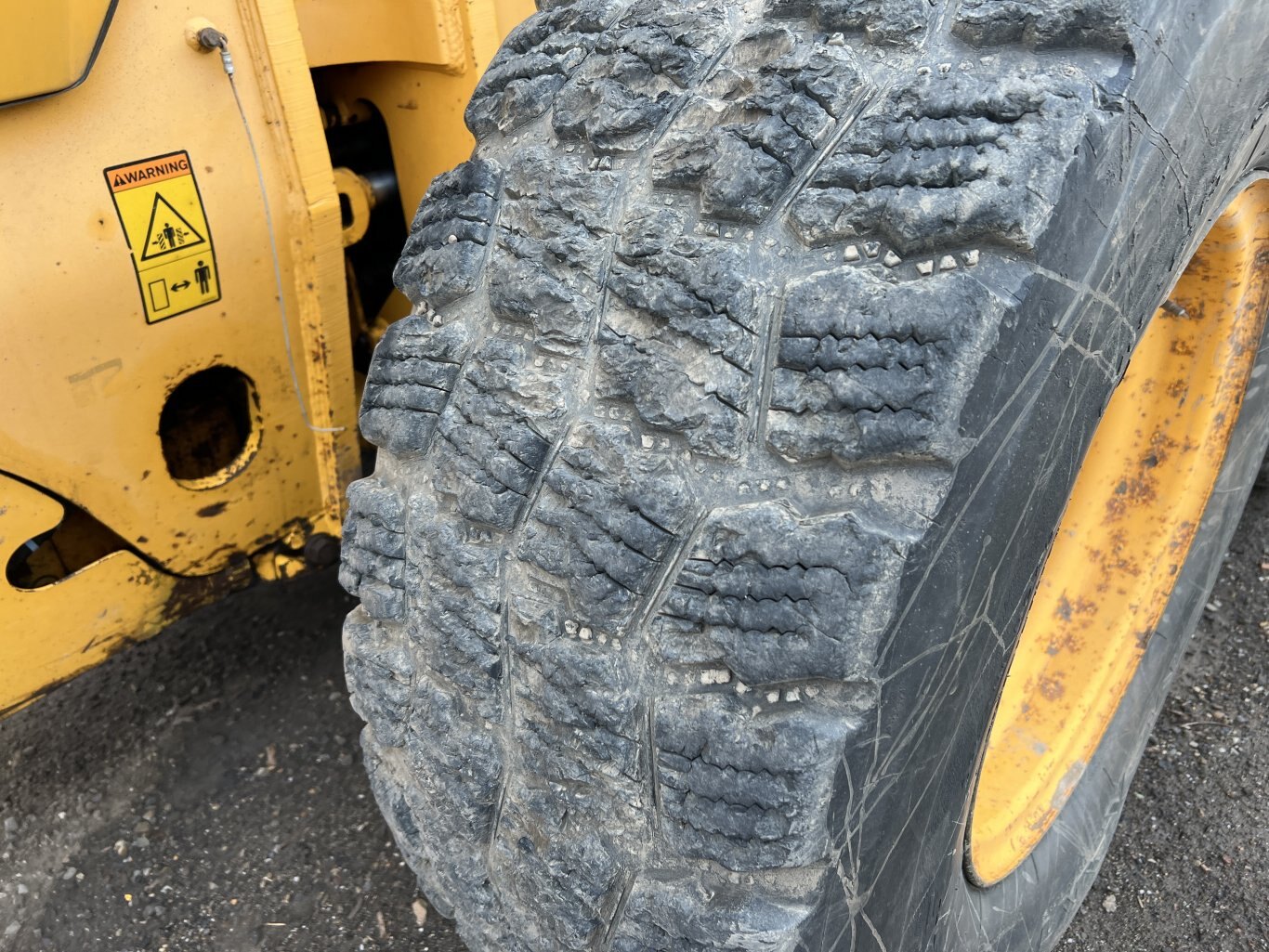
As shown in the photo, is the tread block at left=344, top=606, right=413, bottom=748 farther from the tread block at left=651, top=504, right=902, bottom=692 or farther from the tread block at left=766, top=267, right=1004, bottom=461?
the tread block at left=766, top=267, right=1004, bottom=461

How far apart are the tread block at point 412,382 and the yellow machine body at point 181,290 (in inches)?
10.4

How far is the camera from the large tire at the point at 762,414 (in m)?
0.81

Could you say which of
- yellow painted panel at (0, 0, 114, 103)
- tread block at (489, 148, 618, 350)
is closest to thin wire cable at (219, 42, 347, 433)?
yellow painted panel at (0, 0, 114, 103)

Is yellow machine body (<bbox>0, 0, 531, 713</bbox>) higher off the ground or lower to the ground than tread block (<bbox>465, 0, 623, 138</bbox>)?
lower

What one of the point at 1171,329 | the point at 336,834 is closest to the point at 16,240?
the point at 336,834

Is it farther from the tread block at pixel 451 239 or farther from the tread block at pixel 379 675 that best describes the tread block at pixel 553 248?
the tread block at pixel 379 675

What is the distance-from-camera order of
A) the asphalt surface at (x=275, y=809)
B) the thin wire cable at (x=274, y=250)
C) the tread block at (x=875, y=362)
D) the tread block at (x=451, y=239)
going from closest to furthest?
the tread block at (x=875, y=362)
the tread block at (x=451, y=239)
the thin wire cable at (x=274, y=250)
the asphalt surface at (x=275, y=809)

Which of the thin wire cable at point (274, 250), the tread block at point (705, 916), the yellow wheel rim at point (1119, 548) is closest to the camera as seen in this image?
the tread block at point (705, 916)

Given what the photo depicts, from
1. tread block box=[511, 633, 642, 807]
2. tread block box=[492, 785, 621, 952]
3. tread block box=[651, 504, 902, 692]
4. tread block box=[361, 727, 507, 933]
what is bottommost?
tread block box=[361, 727, 507, 933]

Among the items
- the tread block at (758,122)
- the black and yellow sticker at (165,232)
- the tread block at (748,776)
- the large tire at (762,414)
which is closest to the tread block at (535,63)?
the large tire at (762,414)

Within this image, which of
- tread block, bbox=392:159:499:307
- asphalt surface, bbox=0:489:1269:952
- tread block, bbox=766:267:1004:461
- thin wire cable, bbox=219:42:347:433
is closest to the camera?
tread block, bbox=766:267:1004:461

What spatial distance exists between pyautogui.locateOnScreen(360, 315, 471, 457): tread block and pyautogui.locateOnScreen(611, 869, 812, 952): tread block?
47 centimetres

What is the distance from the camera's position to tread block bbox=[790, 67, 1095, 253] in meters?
0.79

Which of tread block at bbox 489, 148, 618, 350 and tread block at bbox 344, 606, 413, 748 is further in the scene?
tread block at bbox 344, 606, 413, 748
